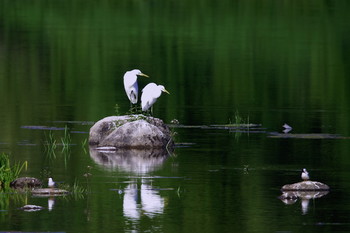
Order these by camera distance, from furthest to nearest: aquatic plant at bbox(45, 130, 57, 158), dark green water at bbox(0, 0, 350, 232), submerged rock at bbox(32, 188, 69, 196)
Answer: aquatic plant at bbox(45, 130, 57, 158)
submerged rock at bbox(32, 188, 69, 196)
dark green water at bbox(0, 0, 350, 232)

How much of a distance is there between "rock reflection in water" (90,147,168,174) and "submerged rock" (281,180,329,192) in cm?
332

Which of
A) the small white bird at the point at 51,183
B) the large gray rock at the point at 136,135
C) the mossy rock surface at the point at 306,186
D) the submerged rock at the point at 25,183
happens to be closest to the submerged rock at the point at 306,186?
the mossy rock surface at the point at 306,186

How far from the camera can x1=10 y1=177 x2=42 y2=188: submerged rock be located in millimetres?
21969

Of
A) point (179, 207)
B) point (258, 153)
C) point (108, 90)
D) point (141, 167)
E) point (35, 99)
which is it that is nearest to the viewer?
point (179, 207)

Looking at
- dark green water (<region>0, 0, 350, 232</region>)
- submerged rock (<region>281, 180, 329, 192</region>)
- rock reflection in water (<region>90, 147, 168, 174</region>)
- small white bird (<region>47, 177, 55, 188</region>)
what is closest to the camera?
dark green water (<region>0, 0, 350, 232</region>)

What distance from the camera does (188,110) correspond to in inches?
1404

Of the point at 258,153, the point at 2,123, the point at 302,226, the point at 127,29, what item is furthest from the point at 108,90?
the point at 127,29

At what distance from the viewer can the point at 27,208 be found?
20.1 meters

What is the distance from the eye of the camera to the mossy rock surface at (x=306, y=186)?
2189 centimetres

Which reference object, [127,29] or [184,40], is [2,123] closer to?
[184,40]

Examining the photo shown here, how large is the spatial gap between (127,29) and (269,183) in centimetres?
5226

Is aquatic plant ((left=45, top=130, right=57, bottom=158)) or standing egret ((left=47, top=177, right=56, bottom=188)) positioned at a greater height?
aquatic plant ((left=45, top=130, right=57, bottom=158))

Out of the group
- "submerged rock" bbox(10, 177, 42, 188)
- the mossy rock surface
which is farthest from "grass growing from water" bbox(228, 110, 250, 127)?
"submerged rock" bbox(10, 177, 42, 188)

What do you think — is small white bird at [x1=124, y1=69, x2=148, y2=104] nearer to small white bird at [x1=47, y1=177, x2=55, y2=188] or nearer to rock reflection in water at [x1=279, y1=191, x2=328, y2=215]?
small white bird at [x1=47, y1=177, x2=55, y2=188]
